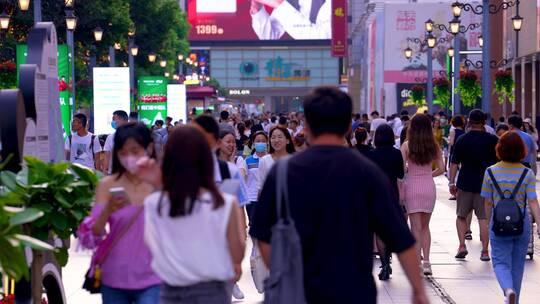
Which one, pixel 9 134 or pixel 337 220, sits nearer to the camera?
pixel 337 220

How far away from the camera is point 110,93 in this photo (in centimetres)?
3528

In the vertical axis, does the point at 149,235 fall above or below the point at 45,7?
below

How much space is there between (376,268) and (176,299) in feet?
31.4

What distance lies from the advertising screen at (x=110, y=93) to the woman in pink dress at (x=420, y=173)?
21285mm

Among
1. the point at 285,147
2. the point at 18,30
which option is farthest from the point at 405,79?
the point at 285,147

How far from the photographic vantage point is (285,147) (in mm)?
13406

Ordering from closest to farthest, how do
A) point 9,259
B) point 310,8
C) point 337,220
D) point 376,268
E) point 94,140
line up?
point 337,220 → point 9,259 → point 376,268 → point 94,140 → point 310,8

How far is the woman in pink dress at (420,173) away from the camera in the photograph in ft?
46.9

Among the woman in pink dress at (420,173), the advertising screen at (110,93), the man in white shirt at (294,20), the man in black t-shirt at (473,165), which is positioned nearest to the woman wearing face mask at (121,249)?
the woman in pink dress at (420,173)

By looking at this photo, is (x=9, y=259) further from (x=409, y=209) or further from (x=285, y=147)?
(x=409, y=209)

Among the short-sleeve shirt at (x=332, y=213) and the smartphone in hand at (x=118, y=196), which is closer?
the short-sleeve shirt at (x=332, y=213)

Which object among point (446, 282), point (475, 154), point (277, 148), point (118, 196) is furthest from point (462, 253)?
point (118, 196)

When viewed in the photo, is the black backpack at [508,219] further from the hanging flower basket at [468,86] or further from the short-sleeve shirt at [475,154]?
the hanging flower basket at [468,86]

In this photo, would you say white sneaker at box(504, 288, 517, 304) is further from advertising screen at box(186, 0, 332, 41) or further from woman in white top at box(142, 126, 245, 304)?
advertising screen at box(186, 0, 332, 41)
